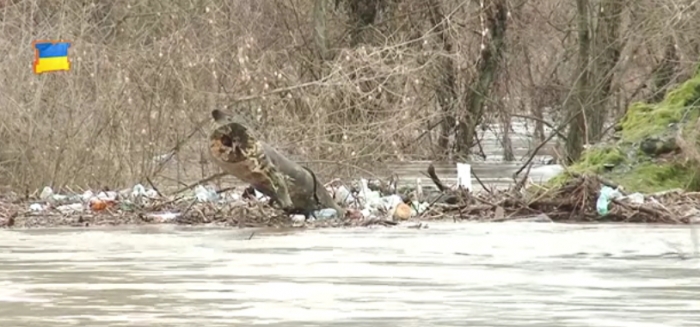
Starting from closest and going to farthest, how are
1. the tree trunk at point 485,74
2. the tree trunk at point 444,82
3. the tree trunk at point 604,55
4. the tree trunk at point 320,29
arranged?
the tree trunk at point 320,29, the tree trunk at point 444,82, the tree trunk at point 604,55, the tree trunk at point 485,74

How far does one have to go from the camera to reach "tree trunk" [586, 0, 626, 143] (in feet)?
97.6

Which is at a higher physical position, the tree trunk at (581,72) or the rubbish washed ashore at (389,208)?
the tree trunk at (581,72)

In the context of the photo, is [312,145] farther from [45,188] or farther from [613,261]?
[613,261]

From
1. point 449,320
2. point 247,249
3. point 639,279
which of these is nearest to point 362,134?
point 247,249

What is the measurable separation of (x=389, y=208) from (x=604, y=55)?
14.3 metres

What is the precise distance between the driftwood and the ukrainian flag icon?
474 cm

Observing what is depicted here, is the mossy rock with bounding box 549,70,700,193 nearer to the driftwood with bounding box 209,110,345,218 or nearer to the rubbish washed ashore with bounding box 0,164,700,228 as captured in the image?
the rubbish washed ashore with bounding box 0,164,700,228

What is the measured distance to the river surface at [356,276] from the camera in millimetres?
9234

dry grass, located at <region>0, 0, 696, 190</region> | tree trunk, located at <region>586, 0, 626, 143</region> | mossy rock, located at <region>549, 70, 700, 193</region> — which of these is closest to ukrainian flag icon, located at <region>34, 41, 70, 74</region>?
dry grass, located at <region>0, 0, 696, 190</region>

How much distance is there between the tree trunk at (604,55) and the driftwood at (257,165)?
48.2 feet

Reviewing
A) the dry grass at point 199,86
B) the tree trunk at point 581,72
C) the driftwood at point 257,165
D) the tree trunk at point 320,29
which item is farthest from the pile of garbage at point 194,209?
the tree trunk at point 581,72

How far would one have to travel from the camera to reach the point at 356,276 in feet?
37.0

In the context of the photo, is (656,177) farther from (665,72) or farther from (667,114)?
(665,72)

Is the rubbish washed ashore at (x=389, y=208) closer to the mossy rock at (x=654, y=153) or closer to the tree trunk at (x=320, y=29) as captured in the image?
the mossy rock at (x=654, y=153)
